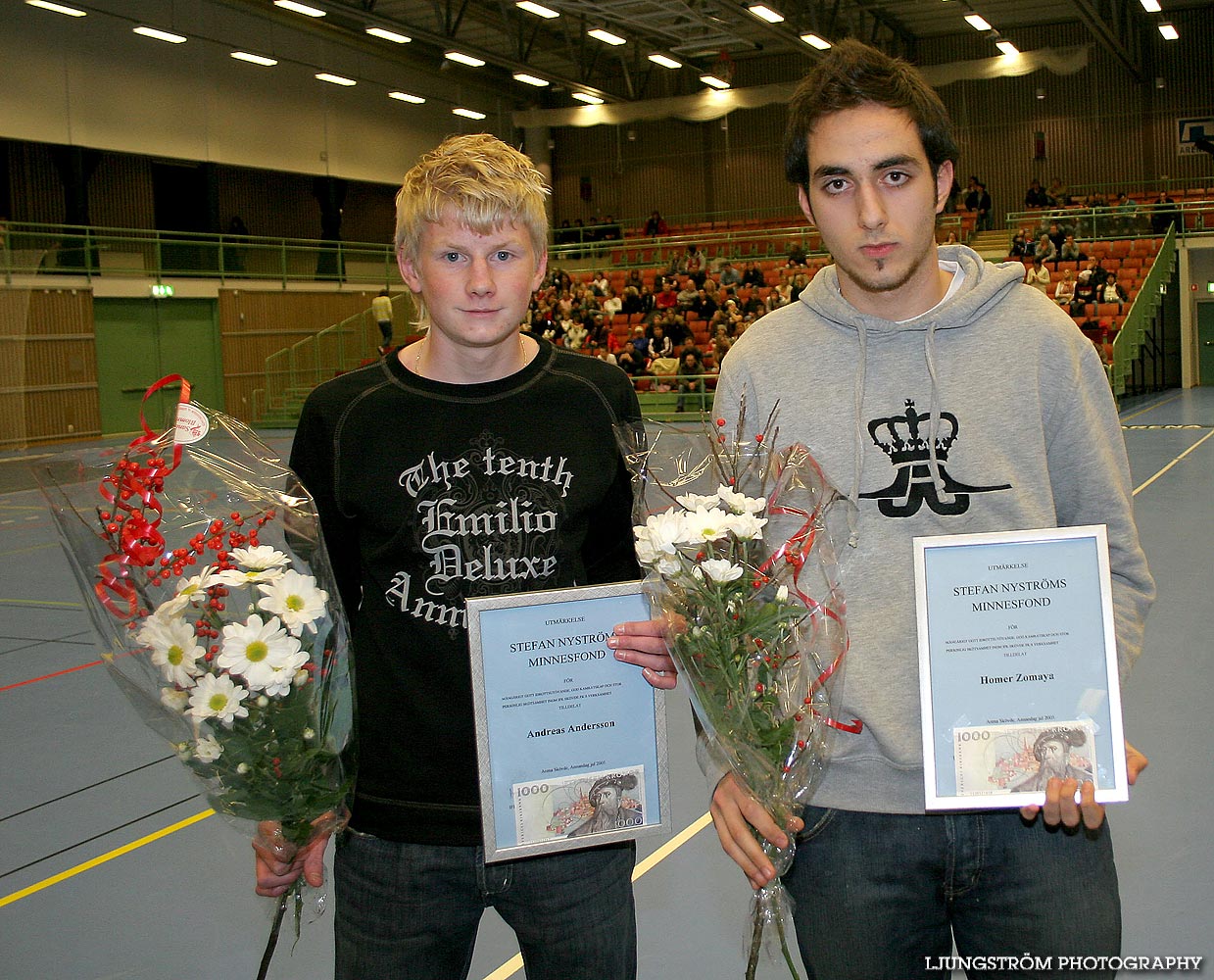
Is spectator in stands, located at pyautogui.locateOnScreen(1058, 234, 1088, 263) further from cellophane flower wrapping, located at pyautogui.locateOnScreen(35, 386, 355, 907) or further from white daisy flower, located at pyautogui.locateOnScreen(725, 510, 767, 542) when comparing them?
cellophane flower wrapping, located at pyautogui.locateOnScreen(35, 386, 355, 907)

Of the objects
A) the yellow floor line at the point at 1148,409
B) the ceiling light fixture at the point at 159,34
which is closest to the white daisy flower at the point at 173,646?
the yellow floor line at the point at 1148,409

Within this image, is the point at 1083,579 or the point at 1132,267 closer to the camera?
the point at 1083,579

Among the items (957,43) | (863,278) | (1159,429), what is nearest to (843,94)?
(863,278)

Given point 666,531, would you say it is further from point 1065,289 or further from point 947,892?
point 1065,289

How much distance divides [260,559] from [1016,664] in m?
1.08

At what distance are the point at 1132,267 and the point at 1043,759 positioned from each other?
2216 cm

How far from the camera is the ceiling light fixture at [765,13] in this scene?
20406mm

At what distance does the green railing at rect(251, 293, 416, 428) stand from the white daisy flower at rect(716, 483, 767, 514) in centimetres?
2122

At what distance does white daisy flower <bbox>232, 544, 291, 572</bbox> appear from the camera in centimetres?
162

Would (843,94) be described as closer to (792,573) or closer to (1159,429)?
(792,573)

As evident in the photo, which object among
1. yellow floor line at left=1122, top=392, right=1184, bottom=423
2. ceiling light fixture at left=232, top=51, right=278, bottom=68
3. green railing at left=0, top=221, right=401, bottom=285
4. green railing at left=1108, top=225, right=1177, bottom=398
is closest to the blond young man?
yellow floor line at left=1122, top=392, right=1184, bottom=423

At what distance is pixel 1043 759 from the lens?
62.2 inches

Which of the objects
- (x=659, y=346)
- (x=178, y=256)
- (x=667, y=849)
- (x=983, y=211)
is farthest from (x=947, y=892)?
(x=983, y=211)

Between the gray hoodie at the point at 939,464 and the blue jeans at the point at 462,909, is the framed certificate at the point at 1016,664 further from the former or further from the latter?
the blue jeans at the point at 462,909
